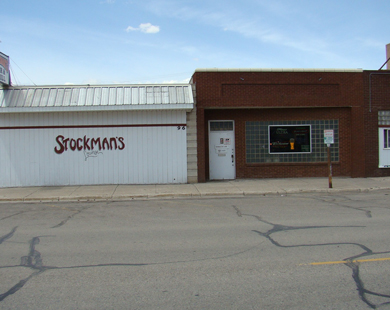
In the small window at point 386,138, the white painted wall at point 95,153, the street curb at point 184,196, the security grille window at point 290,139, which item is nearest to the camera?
the street curb at point 184,196

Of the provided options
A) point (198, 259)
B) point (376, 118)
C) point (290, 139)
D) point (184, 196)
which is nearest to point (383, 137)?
point (376, 118)

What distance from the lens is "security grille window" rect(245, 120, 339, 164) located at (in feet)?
53.0

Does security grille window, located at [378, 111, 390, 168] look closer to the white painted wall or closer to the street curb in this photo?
the street curb

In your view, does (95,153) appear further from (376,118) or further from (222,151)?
(376,118)

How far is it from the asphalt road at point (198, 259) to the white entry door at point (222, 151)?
6031mm

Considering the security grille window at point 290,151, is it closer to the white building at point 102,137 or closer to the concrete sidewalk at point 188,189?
the concrete sidewalk at point 188,189

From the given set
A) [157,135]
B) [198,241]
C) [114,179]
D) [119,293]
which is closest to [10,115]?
[114,179]

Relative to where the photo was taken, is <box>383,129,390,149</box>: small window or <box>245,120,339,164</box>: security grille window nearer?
<box>245,120,339,164</box>: security grille window

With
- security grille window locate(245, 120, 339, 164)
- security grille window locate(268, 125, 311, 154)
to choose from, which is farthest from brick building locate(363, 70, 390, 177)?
security grille window locate(268, 125, 311, 154)

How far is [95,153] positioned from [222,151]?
544 centimetres

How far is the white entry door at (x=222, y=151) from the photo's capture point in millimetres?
16078

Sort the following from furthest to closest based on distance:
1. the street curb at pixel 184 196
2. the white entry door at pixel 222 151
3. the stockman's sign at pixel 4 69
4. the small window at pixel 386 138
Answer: the small window at pixel 386 138 < the white entry door at pixel 222 151 < the stockman's sign at pixel 4 69 < the street curb at pixel 184 196

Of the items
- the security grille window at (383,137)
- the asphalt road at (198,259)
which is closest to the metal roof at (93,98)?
the asphalt road at (198,259)

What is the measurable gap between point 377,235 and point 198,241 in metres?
3.43
